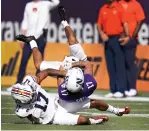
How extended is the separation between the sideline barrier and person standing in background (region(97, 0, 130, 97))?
3.85ft

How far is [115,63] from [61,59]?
1781 millimetres

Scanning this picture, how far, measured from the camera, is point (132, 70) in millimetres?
13773

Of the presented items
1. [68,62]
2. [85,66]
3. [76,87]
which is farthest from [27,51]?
[76,87]

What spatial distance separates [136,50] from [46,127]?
232 inches

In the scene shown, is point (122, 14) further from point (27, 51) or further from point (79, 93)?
point (79, 93)

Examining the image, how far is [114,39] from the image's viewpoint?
13.3 meters

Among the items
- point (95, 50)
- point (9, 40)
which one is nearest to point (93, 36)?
point (95, 50)

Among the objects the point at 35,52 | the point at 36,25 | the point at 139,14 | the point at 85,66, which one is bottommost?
the point at 85,66

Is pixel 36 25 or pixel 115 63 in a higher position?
pixel 36 25

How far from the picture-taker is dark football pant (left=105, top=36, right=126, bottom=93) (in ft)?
43.8

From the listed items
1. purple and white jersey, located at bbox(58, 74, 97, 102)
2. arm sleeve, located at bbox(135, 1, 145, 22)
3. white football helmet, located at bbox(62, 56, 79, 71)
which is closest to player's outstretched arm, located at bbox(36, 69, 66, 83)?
white football helmet, located at bbox(62, 56, 79, 71)

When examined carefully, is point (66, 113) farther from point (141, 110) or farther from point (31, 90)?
point (141, 110)

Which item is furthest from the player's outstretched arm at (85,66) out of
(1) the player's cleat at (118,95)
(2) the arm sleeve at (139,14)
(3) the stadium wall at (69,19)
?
(3) the stadium wall at (69,19)

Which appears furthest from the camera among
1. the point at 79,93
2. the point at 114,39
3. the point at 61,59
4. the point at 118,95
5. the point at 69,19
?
the point at 69,19
